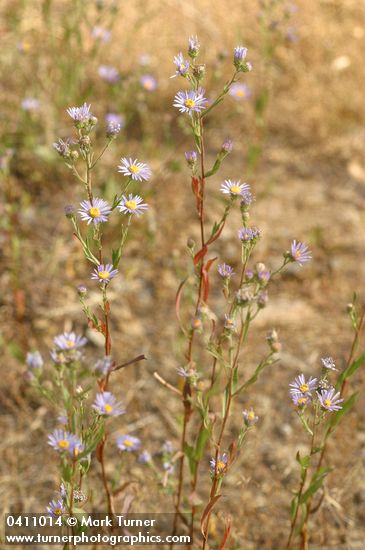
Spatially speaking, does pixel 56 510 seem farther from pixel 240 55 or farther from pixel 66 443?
pixel 240 55

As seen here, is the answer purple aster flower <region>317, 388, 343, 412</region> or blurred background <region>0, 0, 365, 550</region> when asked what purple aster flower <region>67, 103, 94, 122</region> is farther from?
blurred background <region>0, 0, 365, 550</region>

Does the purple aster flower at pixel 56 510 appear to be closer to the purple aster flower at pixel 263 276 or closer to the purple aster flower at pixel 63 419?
the purple aster flower at pixel 63 419

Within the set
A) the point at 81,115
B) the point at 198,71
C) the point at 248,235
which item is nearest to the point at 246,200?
the point at 248,235

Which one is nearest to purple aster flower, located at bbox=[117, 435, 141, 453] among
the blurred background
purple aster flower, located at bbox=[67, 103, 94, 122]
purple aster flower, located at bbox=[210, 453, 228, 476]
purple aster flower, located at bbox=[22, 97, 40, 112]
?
the blurred background

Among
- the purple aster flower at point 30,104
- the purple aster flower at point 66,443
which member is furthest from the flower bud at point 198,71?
the purple aster flower at point 30,104

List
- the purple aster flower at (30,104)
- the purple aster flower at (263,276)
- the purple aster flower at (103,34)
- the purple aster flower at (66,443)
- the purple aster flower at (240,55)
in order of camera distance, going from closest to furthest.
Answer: the purple aster flower at (66,443), the purple aster flower at (263,276), the purple aster flower at (240,55), the purple aster flower at (30,104), the purple aster flower at (103,34)

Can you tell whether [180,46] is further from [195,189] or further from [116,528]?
[116,528]
